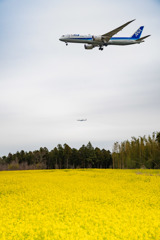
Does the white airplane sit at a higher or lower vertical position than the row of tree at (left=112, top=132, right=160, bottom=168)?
higher

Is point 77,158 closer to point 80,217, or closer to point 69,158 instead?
point 69,158

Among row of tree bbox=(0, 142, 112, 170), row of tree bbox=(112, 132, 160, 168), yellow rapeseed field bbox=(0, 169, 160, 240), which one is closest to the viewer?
yellow rapeseed field bbox=(0, 169, 160, 240)

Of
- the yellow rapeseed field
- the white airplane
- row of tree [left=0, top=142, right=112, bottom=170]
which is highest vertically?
the white airplane

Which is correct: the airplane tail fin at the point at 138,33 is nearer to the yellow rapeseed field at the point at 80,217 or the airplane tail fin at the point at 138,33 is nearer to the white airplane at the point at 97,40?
the white airplane at the point at 97,40

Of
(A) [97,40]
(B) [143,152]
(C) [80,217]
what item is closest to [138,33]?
(A) [97,40]

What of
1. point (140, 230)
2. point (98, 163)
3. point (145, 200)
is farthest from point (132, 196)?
point (98, 163)

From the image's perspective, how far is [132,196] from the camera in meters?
17.2

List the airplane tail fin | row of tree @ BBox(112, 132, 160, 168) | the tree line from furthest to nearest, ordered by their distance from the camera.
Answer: the tree line → row of tree @ BBox(112, 132, 160, 168) → the airplane tail fin

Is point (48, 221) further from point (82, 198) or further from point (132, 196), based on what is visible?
point (132, 196)

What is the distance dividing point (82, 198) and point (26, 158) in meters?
101

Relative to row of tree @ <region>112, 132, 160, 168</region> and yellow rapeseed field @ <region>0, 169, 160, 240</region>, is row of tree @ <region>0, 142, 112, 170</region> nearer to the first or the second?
row of tree @ <region>112, 132, 160, 168</region>

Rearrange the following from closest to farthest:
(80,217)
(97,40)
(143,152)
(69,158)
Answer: (80,217) → (97,40) → (143,152) → (69,158)

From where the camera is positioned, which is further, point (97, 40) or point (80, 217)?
point (97, 40)

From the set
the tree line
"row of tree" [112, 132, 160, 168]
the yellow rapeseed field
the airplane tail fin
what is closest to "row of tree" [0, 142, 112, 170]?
the tree line
